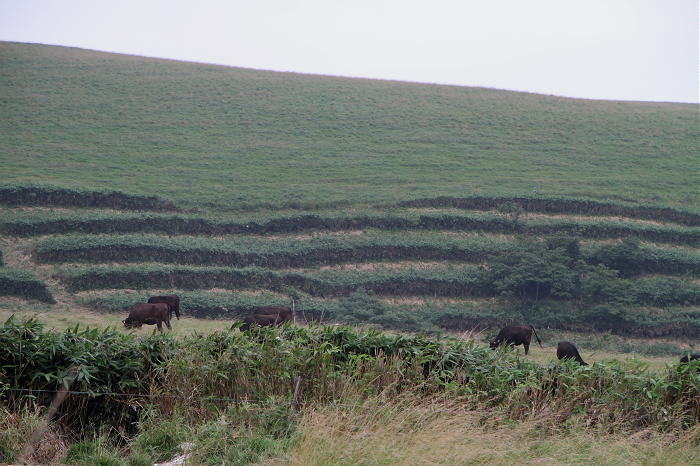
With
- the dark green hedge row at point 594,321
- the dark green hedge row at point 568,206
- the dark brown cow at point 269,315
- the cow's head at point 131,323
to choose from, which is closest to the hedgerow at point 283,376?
the dark brown cow at point 269,315

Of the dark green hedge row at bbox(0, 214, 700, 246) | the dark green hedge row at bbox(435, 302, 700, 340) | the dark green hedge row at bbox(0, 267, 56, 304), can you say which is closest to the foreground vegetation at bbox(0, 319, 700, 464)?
the dark green hedge row at bbox(435, 302, 700, 340)

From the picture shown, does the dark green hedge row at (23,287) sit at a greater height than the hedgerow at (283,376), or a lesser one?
lesser

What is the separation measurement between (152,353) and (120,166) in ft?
139

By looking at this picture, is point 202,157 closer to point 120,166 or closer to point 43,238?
point 120,166

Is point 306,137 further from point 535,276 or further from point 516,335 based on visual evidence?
point 516,335

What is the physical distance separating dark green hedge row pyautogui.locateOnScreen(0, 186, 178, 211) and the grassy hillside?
1292mm

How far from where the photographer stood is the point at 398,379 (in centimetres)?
855

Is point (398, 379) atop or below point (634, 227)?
atop

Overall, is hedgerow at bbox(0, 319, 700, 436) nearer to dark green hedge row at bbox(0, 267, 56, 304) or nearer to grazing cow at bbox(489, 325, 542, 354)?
grazing cow at bbox(489, 325, 542, 354)

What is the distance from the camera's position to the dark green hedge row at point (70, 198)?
129ft

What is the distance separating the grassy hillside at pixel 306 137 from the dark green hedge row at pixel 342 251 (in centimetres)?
610

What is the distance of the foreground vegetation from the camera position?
736 centimetres

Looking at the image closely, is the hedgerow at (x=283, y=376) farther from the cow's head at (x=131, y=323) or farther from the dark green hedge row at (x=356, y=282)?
the dark green hedge row at (x=356, y=282)

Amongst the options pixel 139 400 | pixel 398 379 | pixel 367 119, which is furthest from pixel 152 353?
pixel 367 119
